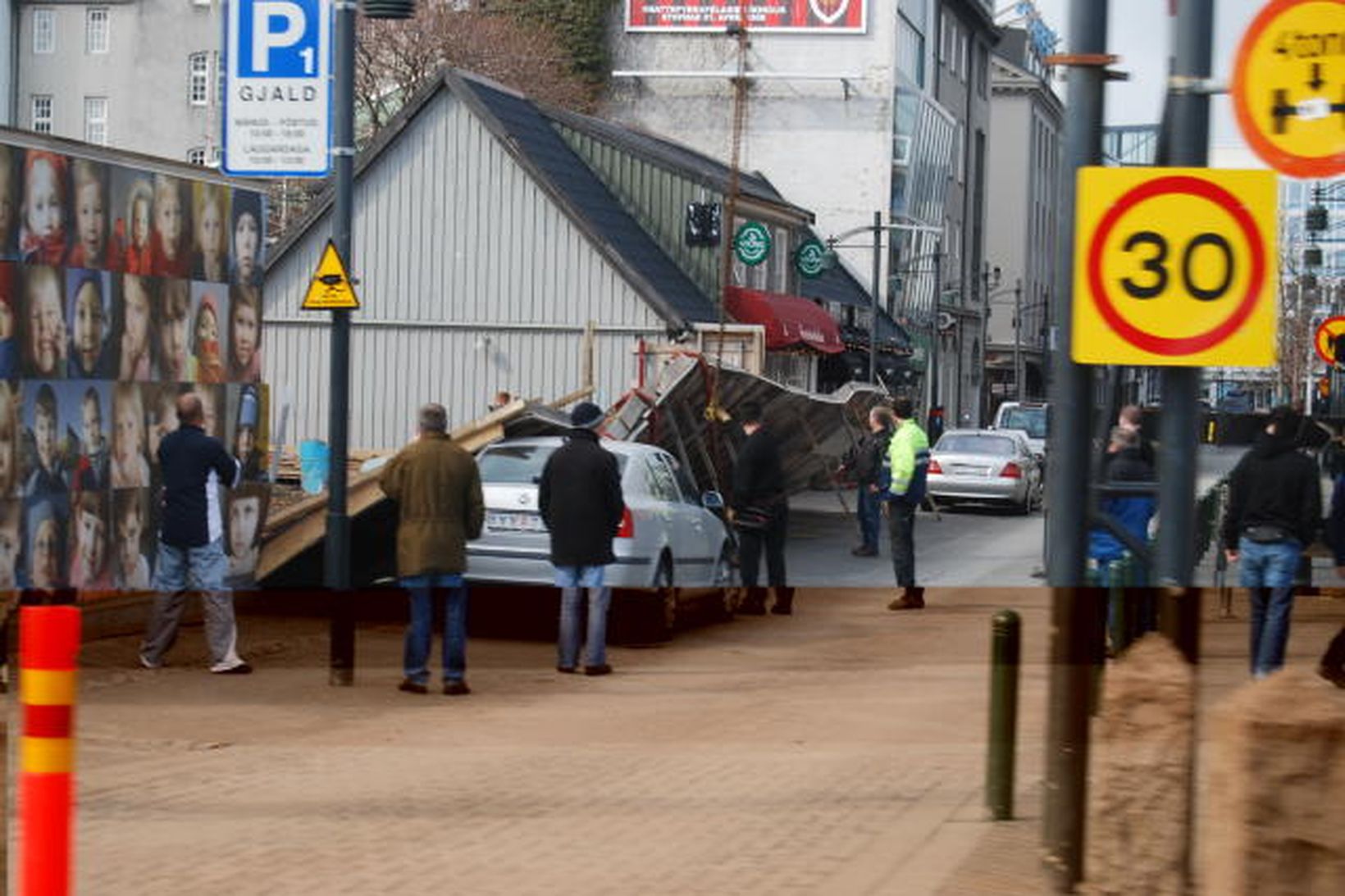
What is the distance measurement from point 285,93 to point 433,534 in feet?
9.06

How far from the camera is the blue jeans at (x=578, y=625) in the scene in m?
14.5

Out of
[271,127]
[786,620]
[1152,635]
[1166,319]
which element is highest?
[271,127]

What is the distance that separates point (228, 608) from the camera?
45.7 ft

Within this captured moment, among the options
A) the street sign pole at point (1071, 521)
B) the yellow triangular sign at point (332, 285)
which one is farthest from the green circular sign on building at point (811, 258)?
the street sign pole at point (1071, 521)

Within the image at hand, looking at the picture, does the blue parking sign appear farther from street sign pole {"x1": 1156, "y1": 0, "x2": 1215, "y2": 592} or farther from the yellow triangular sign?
street sign pole {"x1": 1156, "y1": 0, "x2": 1215, "y2": 592}

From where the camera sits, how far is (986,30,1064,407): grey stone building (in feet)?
26.2

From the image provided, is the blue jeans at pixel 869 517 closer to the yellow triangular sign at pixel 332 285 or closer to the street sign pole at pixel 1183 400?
the yellow triangular sign at pixel 332 285

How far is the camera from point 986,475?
21469 mm

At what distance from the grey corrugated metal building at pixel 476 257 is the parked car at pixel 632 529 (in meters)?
1.33

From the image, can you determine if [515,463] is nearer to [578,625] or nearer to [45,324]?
[578,625]

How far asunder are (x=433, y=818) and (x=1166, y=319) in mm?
4212

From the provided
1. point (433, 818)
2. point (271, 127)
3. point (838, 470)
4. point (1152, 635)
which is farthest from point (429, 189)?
point (1152, 635)

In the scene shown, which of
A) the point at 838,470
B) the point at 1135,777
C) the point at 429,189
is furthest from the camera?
the point at 838,470

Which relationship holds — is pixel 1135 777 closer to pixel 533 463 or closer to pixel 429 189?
pixel 533 463
